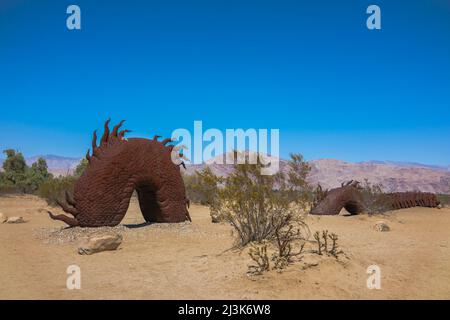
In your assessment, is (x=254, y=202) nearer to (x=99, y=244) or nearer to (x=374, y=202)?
(x=99, y=244)

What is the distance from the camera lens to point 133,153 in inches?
450

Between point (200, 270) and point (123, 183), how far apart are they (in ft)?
17.0

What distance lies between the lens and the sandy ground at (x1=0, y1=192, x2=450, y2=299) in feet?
18.3

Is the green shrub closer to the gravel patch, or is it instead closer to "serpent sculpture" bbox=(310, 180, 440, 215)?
the gravel patch

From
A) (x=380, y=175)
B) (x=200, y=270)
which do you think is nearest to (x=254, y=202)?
(x=200, y=270)

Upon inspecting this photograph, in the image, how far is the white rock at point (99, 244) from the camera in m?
8.34

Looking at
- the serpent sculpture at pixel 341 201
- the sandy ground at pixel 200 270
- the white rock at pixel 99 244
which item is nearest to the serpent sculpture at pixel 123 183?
the sandy ground at pixel 200 270

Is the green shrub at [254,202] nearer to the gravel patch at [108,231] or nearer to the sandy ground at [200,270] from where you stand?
the sandy ground at [200,270]

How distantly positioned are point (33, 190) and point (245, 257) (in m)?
33.3

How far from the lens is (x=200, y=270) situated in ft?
22.4

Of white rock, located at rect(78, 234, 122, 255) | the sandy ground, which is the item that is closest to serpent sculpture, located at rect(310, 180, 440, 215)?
the sandy ground

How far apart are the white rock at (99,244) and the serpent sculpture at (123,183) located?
6.46ft
